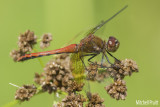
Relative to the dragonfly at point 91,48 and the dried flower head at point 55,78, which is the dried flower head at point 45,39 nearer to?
the dragonfly at point 91,48

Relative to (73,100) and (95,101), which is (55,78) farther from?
(95,101)

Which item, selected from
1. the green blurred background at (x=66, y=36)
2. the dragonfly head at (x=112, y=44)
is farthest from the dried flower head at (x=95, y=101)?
the green blurred background at (x=66, y=36)

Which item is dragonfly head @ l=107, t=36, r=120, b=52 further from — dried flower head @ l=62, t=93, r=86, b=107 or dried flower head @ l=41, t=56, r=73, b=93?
dried flower head @ l=62, t=93, r=86, b=107

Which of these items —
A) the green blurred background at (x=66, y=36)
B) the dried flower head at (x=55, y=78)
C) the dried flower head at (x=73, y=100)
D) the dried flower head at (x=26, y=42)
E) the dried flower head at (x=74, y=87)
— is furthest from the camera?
the green blurred background at (x=66, y=36)

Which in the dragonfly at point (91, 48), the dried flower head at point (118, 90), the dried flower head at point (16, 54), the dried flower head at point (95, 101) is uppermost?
the dragonfly at point (91, 48)

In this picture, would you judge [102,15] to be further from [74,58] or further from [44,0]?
[74,58]

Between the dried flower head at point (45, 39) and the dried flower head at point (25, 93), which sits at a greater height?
the dried flower head at point (45, 39)
